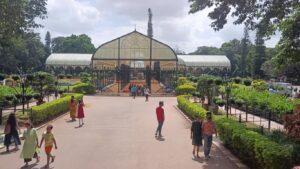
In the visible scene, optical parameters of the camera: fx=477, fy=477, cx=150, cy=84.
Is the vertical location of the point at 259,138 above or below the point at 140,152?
above

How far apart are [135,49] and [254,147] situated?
133ft

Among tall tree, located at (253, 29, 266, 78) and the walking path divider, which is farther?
tall tree, located at (253, 29, 266, 78)

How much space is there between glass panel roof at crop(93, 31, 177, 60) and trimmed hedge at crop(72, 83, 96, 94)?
5899 millimetres

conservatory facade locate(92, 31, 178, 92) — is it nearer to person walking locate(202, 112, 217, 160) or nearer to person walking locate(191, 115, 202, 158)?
person walking locate(191, 115, 202, 158)

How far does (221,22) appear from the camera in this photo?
712 inches

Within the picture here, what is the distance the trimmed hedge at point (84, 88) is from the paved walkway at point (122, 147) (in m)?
19.9

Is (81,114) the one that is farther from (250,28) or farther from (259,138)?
(259,138)

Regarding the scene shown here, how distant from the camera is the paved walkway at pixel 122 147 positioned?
13578 millimetres

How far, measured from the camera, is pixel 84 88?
46.5 metres

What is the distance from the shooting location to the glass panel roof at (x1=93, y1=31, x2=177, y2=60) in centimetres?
5206

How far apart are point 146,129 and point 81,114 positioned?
3.49m

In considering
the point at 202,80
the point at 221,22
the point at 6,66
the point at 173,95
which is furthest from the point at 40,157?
the point at 6,66

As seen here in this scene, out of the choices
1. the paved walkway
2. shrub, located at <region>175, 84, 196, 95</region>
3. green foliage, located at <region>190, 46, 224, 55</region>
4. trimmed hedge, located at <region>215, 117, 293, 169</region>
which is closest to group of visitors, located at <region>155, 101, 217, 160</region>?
the paved walkway

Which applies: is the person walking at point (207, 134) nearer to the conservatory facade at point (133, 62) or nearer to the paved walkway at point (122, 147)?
the paved walkway at point (122, 147)
